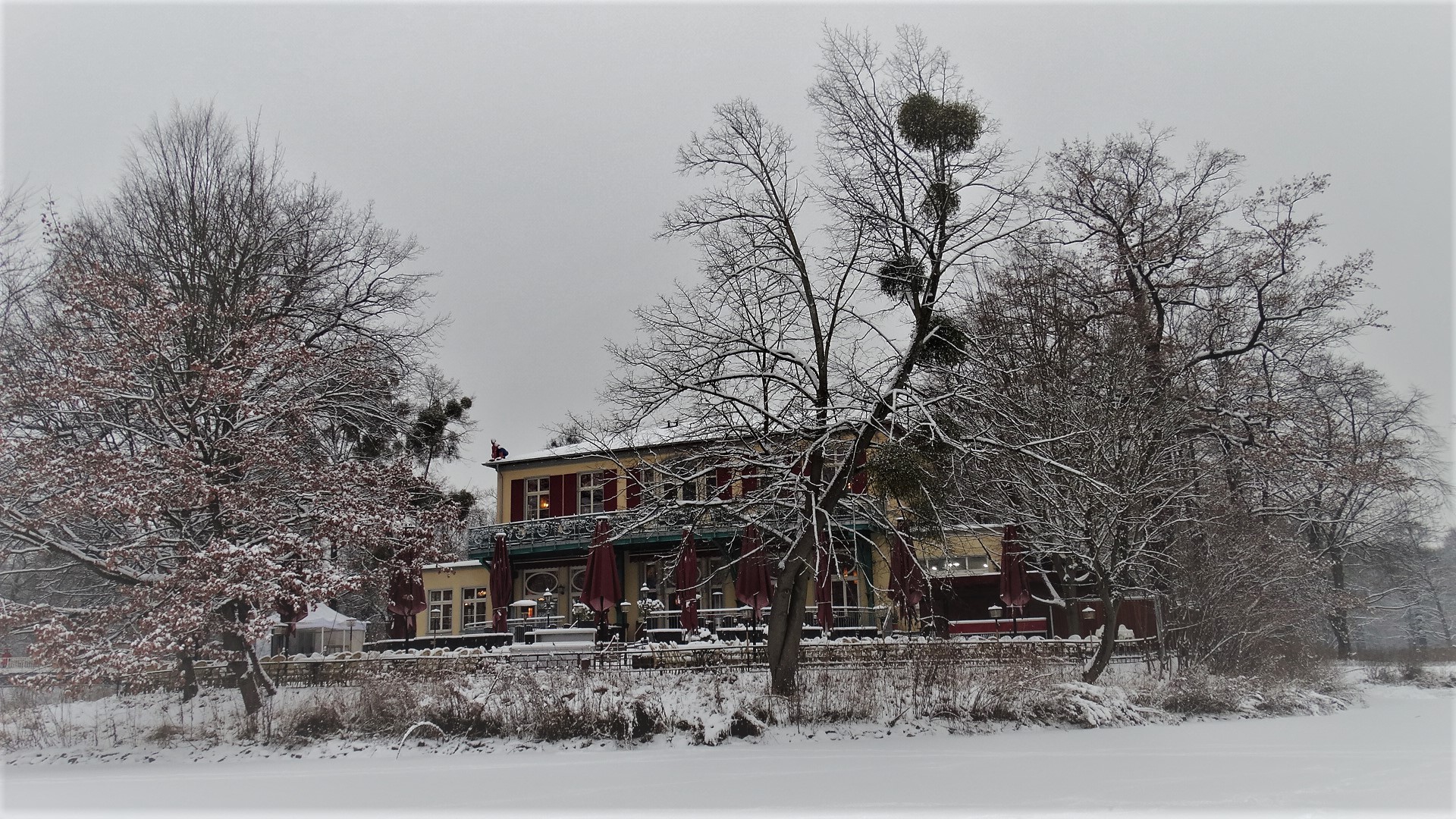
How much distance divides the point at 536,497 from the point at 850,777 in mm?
21971

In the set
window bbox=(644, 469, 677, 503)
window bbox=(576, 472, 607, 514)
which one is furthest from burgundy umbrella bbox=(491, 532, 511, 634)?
window bbox=(644, 469, 677, 503)

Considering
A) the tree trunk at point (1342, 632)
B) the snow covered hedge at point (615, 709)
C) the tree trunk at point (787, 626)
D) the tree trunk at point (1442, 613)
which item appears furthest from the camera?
the tree trunk at point (1442, 613)

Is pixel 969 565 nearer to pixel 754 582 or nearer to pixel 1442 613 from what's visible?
pixel 754 582

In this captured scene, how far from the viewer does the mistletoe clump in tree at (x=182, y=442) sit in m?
11.9

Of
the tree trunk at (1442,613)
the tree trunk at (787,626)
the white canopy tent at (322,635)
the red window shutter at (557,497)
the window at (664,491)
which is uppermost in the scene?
the red window shutter at (557,497)

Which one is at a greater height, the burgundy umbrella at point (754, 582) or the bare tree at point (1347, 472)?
the bare tree at point (1347, 472)

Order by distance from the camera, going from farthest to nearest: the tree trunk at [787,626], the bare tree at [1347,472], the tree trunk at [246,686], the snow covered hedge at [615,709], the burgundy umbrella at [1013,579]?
1. the bare tree at [1347,472]
2. the burgundy umbrella at [1013,579]
3. the tree trunk at [246,686]
4. the tree trunk at [787,626]
5. the snow covered hedge at [615,709]

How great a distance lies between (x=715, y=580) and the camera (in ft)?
88.8

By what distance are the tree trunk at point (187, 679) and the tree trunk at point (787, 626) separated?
8.87 meters

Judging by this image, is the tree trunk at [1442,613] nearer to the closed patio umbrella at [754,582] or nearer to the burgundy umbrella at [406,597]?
the closed patio umbrella at [754,582]

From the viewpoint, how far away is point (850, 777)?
882 cm

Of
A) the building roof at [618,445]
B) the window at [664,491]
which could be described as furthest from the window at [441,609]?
the window at [664,491]

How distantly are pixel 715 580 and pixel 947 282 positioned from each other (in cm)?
1609

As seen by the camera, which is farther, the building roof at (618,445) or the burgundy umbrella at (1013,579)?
the burgundy umbrella at (1013,579)
